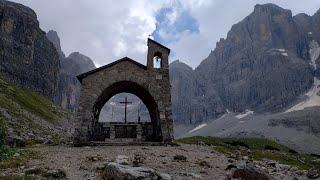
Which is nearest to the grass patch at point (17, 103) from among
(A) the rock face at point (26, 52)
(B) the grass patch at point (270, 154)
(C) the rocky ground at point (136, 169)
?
(A) the rock face at point (26, 52)

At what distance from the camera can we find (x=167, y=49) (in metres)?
34.2

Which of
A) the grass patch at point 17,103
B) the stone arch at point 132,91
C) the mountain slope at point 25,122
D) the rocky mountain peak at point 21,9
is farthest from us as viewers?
the rocky mountain peak at point 21,9

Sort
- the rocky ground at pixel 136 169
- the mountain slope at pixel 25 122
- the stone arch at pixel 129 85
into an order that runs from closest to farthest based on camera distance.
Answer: the rocky ground at pixel 136 169
the stone arch at pixel 129 85
the mountain slope at pixel 25 122

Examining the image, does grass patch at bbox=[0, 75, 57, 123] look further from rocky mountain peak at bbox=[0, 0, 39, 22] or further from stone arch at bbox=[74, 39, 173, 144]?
rocky mountain peak at bbox=[0, 0, 39, 22]

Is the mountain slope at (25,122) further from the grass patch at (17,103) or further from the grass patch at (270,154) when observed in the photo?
the grass patch at (270,154)

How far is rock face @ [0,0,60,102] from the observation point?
437 feet

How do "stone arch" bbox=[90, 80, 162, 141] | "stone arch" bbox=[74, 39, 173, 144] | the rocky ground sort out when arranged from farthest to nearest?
"stone arch" bbox=[90, 80, 162, 141] < "stone arch" bbox=[74, 39, 173, 144] < the rocky ground

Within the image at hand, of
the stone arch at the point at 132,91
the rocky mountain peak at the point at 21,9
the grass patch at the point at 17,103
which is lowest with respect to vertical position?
the stone arch at the point at 132,91

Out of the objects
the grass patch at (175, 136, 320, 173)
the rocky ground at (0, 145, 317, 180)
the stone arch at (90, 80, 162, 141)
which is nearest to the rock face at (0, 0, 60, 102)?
the grass patch at (175, 136, 320, 173)

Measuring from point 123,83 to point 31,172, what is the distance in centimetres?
1986

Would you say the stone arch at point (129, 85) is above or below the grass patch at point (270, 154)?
above

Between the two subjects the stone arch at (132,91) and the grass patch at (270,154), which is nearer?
the stone arch at (132,91)

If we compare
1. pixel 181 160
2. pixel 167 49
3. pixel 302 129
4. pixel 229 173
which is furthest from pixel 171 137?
pixel 302 129

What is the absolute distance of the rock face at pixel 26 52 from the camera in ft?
437
